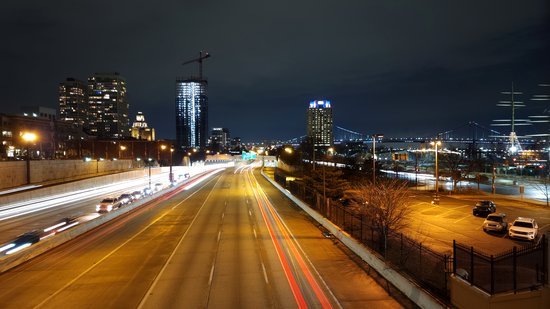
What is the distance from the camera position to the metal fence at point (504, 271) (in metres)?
12.2

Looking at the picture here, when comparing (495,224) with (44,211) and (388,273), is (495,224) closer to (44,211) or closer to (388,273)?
(388,273)

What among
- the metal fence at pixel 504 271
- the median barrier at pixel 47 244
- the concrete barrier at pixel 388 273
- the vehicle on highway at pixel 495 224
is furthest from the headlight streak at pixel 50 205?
the vehicle on highway at pixel 495 224

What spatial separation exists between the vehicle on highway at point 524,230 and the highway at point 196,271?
12031mm

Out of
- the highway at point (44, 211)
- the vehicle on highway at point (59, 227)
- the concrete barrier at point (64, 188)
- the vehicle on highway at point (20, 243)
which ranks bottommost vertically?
the highway at point (44, 211)

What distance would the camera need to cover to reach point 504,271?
16703 mm

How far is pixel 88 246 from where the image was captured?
83.1 ft

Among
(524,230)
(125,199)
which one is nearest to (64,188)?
(125,199)

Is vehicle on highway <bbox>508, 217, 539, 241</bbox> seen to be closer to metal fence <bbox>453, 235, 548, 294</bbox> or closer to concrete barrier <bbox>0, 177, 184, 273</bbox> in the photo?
metal fence <bbox>453, 235, 548, 294</bbox>

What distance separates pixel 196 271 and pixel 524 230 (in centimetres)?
2104

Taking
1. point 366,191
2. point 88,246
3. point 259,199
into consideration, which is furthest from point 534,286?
point 259,199

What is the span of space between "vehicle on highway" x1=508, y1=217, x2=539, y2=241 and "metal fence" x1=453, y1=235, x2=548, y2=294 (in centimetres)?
623

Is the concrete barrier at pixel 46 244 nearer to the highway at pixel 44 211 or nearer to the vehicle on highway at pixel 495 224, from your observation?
the highway at pixel 44 211

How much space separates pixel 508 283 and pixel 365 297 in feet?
16.4

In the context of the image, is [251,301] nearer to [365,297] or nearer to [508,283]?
[365,297]
